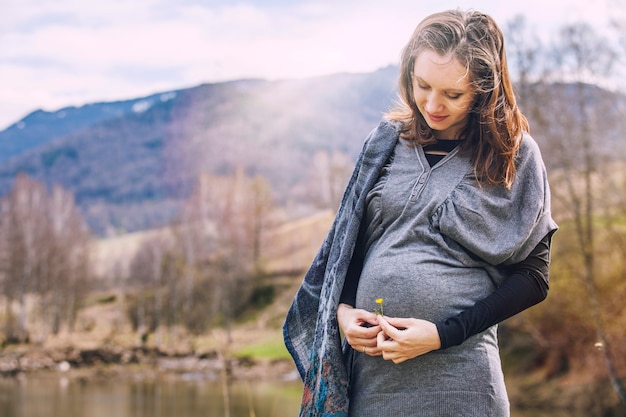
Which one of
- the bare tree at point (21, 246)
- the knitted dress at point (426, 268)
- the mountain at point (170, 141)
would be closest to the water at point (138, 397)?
the bare tree at point (21, 246)

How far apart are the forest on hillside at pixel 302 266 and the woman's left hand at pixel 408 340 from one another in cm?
104

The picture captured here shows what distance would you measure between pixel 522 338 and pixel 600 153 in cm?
518

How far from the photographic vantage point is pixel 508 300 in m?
2.00

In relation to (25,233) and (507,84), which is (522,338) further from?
(25,233)

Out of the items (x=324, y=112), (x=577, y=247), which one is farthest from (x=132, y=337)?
(x=324, y=112)

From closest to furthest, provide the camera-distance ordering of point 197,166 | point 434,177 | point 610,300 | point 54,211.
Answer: point 434,177, point 610,300, point 54,211, point 197,166

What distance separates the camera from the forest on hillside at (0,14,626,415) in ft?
59.1

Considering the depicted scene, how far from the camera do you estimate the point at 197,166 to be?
292 feet

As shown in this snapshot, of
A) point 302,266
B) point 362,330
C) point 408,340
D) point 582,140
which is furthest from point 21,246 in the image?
point 408,340

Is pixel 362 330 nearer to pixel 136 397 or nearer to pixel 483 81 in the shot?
pixel 483 81

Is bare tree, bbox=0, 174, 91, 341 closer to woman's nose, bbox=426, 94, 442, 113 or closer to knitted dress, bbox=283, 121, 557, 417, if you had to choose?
knitted dress, bbox=283, 121, 557, 417

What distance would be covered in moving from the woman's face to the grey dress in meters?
0.13

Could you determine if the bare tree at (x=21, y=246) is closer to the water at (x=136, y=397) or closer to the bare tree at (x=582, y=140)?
the water at (x=136, y=397)

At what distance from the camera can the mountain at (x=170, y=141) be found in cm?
7619
